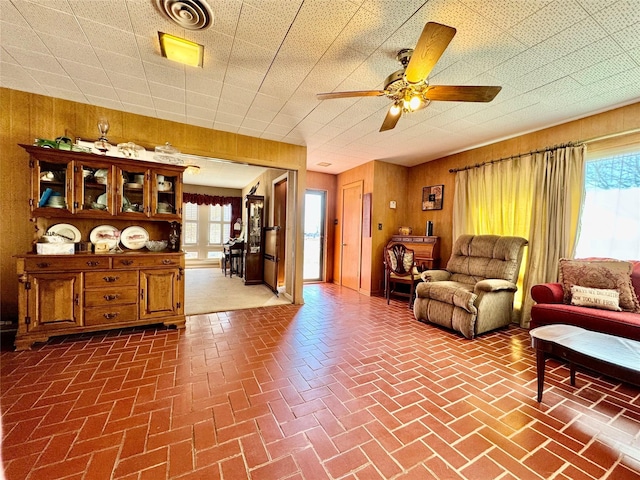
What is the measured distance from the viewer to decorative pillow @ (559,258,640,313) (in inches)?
95.0

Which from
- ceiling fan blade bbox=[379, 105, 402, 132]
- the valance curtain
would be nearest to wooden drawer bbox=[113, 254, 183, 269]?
ceiling fan blade bbox=[379, 105, 402, 132]

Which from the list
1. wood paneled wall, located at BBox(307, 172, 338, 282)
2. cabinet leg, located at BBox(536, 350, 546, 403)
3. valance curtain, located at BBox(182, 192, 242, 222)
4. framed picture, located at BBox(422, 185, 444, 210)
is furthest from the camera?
valance curtain, located at BBox(182, 192, 242, 222)

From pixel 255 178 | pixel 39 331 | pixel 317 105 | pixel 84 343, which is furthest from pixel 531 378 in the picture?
pixel 255 178

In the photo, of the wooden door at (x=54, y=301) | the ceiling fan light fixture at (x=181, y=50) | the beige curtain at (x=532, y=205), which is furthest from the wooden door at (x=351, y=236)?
the wooden door at (x=54, y=301)

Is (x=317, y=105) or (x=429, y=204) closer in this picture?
(x=317, y=105)

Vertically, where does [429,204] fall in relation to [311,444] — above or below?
above

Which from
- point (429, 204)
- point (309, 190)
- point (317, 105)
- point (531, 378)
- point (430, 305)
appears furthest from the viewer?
point (309, 190)

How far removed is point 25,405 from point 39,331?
1.16m

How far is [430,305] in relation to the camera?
332 cm

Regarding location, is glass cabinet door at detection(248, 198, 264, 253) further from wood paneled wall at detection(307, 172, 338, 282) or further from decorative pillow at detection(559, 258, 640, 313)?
decorative pillow at detection(559, 258, 640, 313)

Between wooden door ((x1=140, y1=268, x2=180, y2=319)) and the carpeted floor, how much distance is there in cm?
61

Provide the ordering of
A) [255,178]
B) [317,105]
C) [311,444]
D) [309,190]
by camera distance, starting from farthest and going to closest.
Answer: [255,178]
[309,190]
[317,105]
[311,444]

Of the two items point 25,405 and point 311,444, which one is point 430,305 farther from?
point 25,405

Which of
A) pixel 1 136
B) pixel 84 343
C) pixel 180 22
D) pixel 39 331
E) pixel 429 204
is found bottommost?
pixel 84 343
